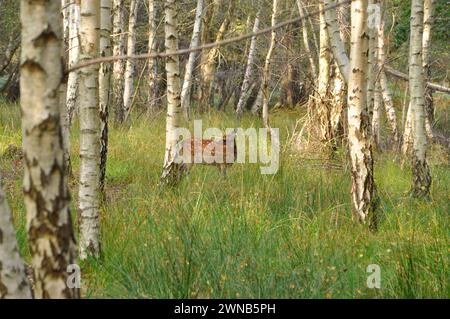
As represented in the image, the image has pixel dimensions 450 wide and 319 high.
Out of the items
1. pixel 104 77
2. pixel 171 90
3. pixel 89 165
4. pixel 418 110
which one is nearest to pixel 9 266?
pixel 89 165

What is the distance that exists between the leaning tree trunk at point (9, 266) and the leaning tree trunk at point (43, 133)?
8cm

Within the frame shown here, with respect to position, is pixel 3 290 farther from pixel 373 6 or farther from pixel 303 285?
pixel 373 6

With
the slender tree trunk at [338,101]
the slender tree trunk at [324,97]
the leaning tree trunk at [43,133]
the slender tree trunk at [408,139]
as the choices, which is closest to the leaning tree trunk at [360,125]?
the leaning tree trunk at [43,133]

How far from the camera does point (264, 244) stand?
4848mm

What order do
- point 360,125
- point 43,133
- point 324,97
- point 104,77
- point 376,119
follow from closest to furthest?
point 43,133 < point 360,125 < point 104,77 < point 324,97 < point 376,119

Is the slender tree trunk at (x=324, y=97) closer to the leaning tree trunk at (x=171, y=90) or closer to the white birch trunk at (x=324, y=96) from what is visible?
the white birch trunk at (x=324, y=96)

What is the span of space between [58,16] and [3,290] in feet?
3.64

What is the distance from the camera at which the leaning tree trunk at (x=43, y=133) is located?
8.26ft

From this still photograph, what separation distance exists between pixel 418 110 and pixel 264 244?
4.20 m

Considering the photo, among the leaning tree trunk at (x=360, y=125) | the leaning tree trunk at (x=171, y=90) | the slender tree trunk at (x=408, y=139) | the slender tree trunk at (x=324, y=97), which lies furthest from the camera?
the slender tree trunk at (x=324, y=97)

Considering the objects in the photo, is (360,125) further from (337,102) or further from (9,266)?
(337,102)

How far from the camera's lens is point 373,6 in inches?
289
